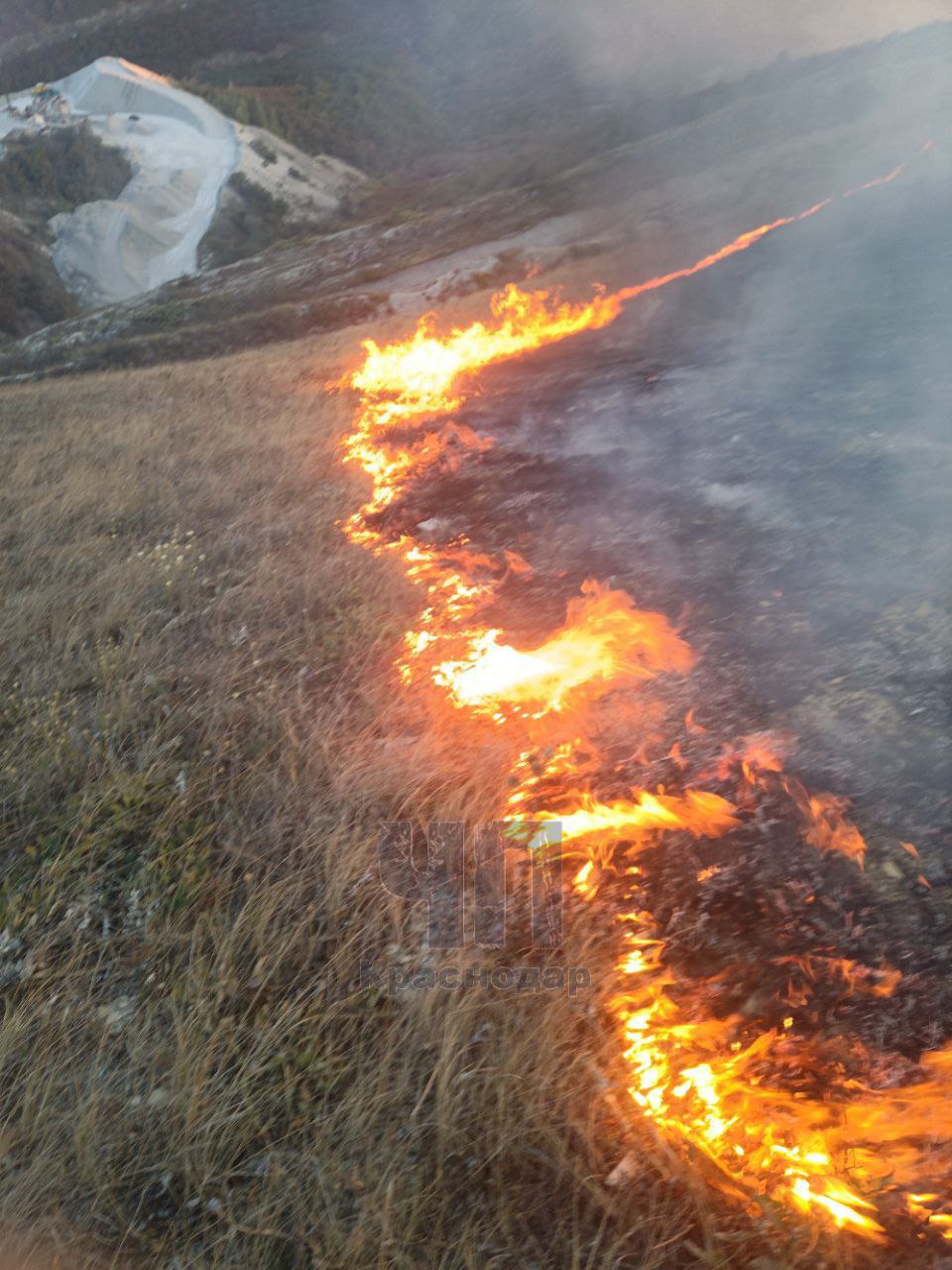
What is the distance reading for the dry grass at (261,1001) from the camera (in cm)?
230

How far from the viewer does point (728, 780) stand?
3709mm

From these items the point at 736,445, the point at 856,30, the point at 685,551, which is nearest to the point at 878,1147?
the point at 685,551

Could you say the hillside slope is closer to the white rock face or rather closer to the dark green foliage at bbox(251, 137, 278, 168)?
the white rock face

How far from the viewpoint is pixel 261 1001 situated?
2.94 metres

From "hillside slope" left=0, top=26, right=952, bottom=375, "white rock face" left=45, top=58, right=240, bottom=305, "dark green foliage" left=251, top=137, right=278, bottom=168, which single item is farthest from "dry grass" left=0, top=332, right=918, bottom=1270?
"dark green foliage" left=251, top=137, right=278, bottom=168

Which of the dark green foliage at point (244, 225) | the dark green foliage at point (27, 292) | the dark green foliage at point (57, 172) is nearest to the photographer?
the dark green foliage at point (27, 292)

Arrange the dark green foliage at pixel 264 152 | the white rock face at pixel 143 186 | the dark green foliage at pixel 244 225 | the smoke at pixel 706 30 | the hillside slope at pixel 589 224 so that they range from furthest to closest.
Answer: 1. the dark green foliage at pixel 264 152
2. the dark green foliage at pixel 244 225
3. the white rock face at pixel 143 186
4. the smoke at pixel 706 30
5. the hillside slope at pixel 589 224

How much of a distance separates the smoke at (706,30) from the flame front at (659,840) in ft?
148

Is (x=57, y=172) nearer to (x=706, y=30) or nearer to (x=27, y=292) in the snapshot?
(x=27, y=292)

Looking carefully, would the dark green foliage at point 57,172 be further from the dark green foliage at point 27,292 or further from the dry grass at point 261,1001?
the dry grass at point 261,1001

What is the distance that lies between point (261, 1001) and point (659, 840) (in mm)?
1608

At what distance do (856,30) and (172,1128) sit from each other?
5451 cm

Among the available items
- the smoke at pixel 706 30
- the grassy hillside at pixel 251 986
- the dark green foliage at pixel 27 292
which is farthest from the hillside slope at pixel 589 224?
the grassy hillside at pixel 251 986

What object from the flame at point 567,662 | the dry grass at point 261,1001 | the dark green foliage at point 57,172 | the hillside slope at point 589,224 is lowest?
the hillside slope at point 589,224
